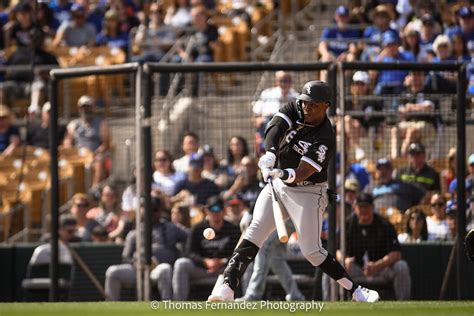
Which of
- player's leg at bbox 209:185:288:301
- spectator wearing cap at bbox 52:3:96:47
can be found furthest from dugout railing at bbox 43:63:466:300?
spectator wearing cap at bbox 52:3:96:47

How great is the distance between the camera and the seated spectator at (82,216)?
1428cm

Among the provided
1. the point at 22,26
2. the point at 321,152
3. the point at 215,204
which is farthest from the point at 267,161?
the point at 22,26

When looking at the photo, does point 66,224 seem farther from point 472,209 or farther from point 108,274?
point 472,209

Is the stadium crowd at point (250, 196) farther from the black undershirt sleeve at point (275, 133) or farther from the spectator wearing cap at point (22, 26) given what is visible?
the spectator wearing cap at point (22, 26)

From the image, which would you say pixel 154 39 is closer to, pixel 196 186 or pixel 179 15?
pixel 179 15

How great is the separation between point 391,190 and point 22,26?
→ 904 cm

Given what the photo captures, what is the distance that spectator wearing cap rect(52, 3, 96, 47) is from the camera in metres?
19.5

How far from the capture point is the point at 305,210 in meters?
10.5

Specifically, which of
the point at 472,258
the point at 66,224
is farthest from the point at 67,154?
the point at 472,258

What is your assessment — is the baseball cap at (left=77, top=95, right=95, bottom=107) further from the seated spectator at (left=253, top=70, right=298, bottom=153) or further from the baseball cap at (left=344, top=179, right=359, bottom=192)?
the baseball cap at (left=344, top=179, right=359, bottom=192)

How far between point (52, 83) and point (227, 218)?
2618mm

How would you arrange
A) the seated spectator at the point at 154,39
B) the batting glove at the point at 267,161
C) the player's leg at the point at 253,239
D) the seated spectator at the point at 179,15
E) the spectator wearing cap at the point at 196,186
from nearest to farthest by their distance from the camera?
the batting glove at the point at 267,161 < the player's leg at the point at 253,239 < the spectator wearing cap at the point at 196,186 < the seated spectator at the point at 154,39 < the seated spectator at the point at 179,15

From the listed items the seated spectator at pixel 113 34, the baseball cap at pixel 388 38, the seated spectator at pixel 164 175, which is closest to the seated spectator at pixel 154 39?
the seated spectator at pixel 113 34

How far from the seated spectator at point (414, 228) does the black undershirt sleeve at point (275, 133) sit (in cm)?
321
